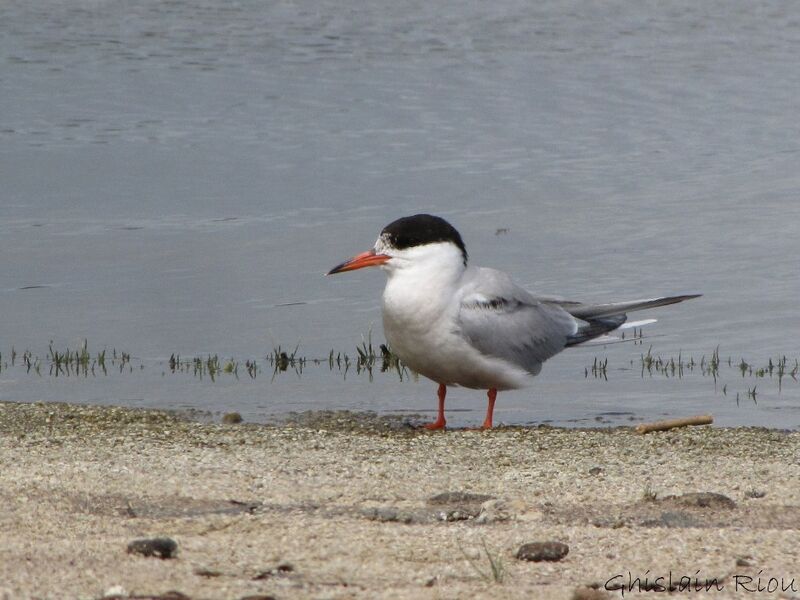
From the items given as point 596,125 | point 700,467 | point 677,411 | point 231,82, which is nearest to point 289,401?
point 677,411

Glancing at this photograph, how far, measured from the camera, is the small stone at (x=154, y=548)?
431 centimetres

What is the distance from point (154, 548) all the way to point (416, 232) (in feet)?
12.1

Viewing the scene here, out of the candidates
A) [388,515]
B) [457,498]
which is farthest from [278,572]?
[457,498]

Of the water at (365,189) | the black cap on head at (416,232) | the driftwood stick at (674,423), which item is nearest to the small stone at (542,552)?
the driftwood stick at (674,423)

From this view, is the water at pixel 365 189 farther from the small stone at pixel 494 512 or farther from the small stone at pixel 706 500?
the small stone at pixel 494 512

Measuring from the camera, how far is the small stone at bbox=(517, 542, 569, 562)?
451cm

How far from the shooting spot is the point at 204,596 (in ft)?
12.8

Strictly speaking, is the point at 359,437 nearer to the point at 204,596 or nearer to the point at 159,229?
the point at 204,596

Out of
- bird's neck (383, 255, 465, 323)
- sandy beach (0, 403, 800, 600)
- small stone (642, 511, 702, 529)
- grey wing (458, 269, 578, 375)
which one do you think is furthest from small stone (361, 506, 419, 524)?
grey wing (458, 269, 578, 375)

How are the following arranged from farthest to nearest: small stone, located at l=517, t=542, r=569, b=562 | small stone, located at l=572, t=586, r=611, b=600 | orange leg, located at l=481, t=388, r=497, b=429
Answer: orange leg, located at l=481, t=388, r=497, b=429 → small stone, located at l=517, t=542, r=569, b=562 → small stone, located at l=572, t=586, r=611, b=600

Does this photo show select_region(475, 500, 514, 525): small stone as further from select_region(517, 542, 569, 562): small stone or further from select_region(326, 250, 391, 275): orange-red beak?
select_region(326, 250, 391, 275): orange-red beak

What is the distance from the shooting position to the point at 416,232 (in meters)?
7.73

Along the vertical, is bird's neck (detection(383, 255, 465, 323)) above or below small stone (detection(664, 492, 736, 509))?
above

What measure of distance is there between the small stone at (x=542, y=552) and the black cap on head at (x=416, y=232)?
335 cm
